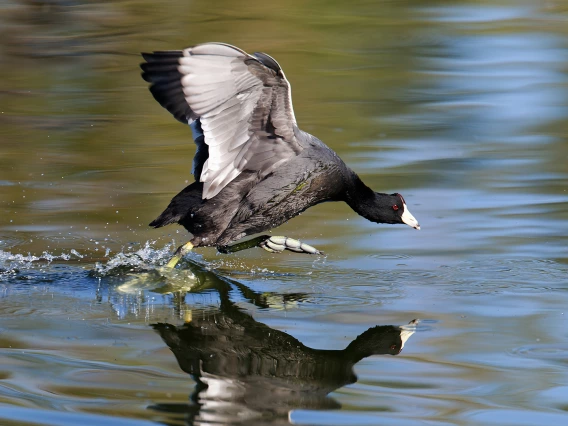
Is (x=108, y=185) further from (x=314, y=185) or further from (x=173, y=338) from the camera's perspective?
(x=173, y=338)

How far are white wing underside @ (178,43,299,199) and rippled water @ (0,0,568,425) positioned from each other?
26.2 inches

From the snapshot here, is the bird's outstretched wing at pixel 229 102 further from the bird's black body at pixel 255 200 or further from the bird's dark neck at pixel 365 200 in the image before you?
the bird's dark neck at pixel 365 200

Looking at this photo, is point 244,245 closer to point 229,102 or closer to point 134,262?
point 134,262

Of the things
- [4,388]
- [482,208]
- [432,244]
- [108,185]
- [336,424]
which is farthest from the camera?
[108,185]

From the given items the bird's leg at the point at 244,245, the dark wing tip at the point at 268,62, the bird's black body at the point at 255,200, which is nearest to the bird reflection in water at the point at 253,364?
the bird's black body at the point at 255,200

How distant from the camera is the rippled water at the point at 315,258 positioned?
3.79m

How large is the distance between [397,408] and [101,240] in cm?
325

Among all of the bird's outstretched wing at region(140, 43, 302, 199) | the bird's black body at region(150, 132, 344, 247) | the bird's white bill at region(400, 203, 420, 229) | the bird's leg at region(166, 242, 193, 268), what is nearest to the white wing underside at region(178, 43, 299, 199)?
the bird's outstretched wing at region(140, 43, 302, 199)

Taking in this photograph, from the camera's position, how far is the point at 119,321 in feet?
15.4

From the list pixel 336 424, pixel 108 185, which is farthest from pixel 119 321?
pixel 108 185

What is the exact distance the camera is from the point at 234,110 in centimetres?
537

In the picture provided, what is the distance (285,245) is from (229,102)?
1.11 m

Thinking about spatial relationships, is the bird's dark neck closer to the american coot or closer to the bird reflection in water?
the american coot

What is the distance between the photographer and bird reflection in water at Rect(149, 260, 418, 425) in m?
3.57
